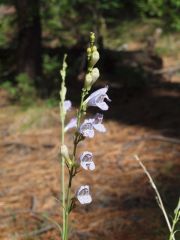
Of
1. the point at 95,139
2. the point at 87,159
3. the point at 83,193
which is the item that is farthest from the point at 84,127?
the point at 95,139

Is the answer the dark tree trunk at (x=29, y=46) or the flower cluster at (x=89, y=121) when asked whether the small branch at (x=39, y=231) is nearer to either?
the flower cluster at (x=89, y=121)

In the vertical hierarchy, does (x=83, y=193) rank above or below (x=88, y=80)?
below

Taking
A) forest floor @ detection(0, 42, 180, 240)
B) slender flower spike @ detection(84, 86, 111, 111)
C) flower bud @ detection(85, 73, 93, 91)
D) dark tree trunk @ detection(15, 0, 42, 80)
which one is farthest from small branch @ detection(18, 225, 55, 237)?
dark tree trunk @ detection(15, 0, 42, 80)

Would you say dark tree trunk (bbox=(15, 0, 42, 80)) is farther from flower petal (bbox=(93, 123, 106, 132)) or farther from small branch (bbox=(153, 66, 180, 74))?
flower petal (bbox=(93, 123, 106, 132))

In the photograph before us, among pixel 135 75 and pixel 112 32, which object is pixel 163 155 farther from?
pixel 112 32

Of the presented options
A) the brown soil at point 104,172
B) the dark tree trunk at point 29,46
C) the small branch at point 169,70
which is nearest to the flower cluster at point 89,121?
the brown soil at point 104,172

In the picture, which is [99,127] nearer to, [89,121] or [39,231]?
[89,121]
